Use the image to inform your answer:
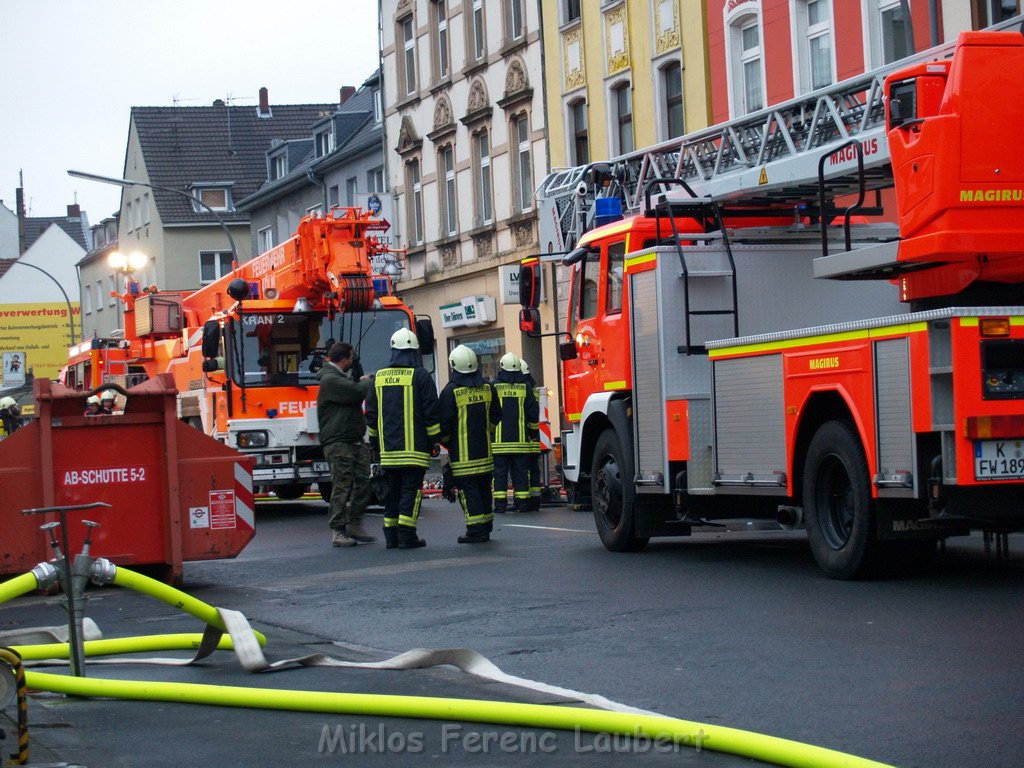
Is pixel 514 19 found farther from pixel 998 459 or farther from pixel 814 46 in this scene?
pixel 998 459

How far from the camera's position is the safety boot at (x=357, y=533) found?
15539 mm

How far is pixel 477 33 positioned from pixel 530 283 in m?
23.4

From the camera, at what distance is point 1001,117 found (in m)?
9.87

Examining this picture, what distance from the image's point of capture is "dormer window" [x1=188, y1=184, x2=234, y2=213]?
6500 cm

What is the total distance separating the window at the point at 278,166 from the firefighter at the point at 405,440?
4055cm

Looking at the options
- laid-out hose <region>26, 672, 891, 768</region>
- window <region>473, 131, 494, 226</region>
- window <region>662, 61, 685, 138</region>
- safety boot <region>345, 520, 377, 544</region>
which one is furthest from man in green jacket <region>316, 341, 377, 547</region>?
window <region>473, 131, 494, 226</region>

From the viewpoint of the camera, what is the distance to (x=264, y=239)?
5559 centimetres

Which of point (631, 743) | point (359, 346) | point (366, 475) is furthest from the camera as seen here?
point (359, 346)

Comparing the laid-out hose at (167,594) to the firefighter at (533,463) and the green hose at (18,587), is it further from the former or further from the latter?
the firefighter at (533,463)

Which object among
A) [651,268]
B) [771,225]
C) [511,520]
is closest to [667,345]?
[651,268]

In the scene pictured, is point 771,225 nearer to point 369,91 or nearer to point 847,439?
point 847,439

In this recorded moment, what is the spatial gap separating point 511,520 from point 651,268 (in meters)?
6.29

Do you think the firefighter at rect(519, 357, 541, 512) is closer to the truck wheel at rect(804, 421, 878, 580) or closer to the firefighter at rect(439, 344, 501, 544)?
the firefighter at rect(439, 344, 501, 544)

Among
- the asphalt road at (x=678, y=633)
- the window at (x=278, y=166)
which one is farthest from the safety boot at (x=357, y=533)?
the window at (x=278, y=166)
